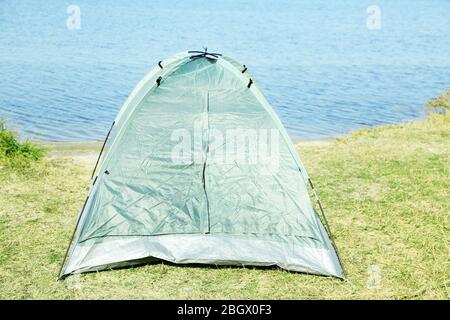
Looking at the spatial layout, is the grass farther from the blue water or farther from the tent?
the blue water

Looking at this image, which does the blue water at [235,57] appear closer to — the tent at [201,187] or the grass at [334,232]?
the grass at [334,232]

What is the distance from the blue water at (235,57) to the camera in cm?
1864

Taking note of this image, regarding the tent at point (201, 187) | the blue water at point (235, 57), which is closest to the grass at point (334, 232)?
the tent at point (201, 187)

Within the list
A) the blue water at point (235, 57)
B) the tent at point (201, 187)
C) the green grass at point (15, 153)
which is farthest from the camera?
the blue water at point (235, 57)

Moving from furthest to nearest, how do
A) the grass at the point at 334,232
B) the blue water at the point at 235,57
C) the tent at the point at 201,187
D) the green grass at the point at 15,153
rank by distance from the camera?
the blue water at the point at 235,57 → the green grass at the point at 15,153 → the tent at the point at 201,187 → the grass at the point at 334,232

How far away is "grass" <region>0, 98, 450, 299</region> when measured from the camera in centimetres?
570

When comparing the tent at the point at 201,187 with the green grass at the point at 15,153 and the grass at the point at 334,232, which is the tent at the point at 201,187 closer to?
the grass at the point at 334,232

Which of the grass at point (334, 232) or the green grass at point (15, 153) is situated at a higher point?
the green grass at point (15, 153)

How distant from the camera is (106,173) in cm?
630

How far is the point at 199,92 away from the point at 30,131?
1104cm

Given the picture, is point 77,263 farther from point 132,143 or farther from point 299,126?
point 299,126

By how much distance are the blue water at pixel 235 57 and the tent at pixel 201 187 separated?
31.7ft

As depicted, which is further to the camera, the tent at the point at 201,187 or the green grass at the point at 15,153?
the green grass at the point at 15,153

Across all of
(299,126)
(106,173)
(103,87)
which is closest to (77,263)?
(106,173)
